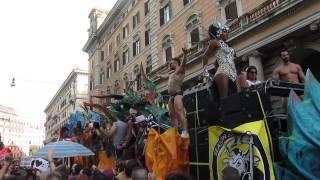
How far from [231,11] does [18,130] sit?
133458mm

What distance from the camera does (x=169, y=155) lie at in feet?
19.3

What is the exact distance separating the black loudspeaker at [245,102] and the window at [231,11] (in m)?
14.7

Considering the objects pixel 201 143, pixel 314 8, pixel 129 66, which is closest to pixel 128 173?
pixel 201 143

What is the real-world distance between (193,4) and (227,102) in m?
18.7

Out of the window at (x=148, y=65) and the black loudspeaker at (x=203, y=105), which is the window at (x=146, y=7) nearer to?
the window at (x=148, y=65)

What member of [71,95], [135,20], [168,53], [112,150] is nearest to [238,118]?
[112,150]

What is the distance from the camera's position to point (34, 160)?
930 cm

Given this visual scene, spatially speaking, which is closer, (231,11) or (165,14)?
(231,11)

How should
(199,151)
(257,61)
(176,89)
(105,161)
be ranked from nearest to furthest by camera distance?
(199,151), (176,89), (105,161), (257,61)

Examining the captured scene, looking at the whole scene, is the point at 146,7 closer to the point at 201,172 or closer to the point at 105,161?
the point at 105,161

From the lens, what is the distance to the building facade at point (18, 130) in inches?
5022

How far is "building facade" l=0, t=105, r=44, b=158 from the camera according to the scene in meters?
128

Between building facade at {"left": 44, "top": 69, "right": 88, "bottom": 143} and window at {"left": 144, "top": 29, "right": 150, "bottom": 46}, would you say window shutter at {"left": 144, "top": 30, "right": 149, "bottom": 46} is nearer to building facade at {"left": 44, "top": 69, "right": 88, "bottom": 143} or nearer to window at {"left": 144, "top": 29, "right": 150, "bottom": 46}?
window at {"left": 144, "top": 29, "right": 150, "bottom": 46}

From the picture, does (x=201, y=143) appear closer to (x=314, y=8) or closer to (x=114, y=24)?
(x=314, y=8)
